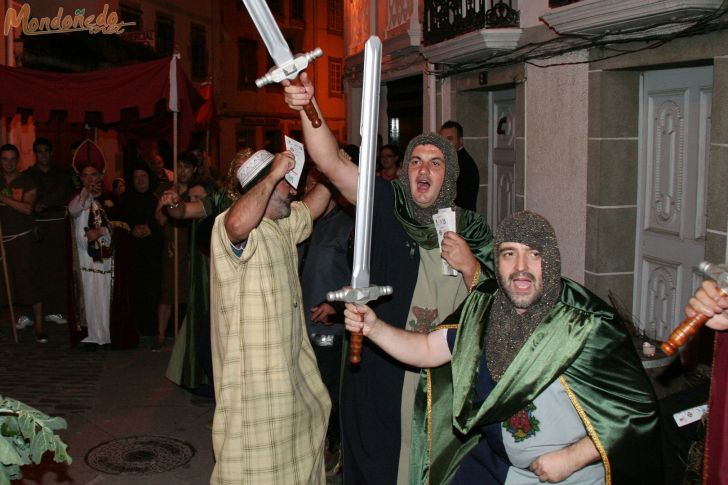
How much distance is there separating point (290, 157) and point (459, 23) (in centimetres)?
652

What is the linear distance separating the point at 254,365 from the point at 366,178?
1.90 m

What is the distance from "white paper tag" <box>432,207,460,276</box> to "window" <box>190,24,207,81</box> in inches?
1123

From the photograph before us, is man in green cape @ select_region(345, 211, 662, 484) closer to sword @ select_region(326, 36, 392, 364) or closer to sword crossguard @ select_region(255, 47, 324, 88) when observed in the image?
sword @ select_region(326, 36, 392, 364)

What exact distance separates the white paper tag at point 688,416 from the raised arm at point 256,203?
89.9 inches

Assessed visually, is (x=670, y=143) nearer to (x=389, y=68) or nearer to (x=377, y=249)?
(x=377, y=249)

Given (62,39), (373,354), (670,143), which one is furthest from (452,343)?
(62,39)

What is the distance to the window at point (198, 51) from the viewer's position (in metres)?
31.7

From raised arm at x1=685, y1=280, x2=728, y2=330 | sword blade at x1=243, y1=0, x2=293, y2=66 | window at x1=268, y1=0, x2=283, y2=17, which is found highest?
window at x1=268, y1=0, x2=283, y2=17

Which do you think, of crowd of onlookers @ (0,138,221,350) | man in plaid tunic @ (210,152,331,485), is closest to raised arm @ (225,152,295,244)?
man in plaid tunic @ (210,152,331,485)

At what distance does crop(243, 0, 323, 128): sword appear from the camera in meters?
2.46

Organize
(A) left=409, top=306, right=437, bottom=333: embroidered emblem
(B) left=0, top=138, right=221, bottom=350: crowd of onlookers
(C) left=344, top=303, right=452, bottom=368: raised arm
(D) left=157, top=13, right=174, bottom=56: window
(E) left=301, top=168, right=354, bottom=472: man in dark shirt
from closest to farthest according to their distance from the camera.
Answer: (C) left=344, top=303, right=452, bottom=368: raised arm < (A) left=409, top=306, right=437, bottom=333: embroidered emblem < (E) left=301, top=168, right=354, bottom=472: man in dark shirt < (B) left=0, top=138, right=221, bottom=350: crowd of onlookers < (D) left=157, top=13, right=174, bottom=56: window

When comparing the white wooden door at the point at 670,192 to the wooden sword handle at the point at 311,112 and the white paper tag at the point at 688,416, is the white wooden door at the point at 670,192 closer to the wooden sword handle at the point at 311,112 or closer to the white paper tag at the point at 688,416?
the white paper tag at the point at 688,416

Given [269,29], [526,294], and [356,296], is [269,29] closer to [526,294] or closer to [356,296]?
[356,296]

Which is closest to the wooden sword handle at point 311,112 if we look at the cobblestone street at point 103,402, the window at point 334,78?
the cobblestone street at point 103,402
